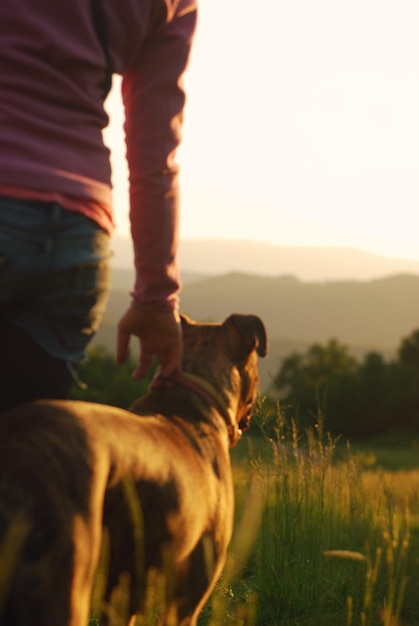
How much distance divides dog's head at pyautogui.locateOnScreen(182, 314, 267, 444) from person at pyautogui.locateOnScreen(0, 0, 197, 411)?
61.6 inches

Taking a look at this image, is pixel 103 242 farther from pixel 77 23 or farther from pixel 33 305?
pixel 77 23

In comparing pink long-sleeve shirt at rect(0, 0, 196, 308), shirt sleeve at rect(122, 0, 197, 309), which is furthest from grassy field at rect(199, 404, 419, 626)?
pink long-sleeve shirt at rect(0, 0, 196, 308)

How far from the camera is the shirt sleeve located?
2.88 m

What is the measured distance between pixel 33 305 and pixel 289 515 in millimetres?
3731

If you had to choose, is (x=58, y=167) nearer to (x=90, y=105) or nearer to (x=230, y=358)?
(x=90, y=105)

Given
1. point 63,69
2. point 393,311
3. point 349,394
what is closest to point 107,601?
point 63,69

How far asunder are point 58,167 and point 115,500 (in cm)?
92

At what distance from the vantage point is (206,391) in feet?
12.9

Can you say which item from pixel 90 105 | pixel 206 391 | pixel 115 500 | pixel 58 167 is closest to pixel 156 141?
pixel 90 105

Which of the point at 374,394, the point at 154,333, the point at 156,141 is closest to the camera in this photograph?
the point at 156,141

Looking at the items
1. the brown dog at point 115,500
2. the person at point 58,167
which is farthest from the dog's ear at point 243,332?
the person at point 58,167

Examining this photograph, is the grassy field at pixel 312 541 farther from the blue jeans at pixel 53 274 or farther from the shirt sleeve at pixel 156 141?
the blue jeans at pixel 53 274

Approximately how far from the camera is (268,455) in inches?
248

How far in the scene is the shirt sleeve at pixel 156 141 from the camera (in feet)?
9.45
